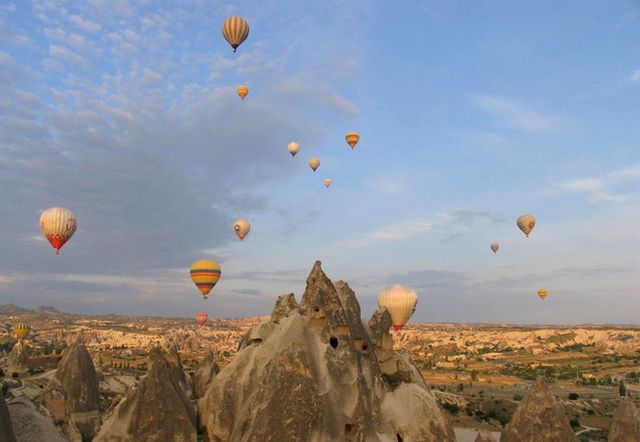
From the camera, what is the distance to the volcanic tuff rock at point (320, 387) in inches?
545

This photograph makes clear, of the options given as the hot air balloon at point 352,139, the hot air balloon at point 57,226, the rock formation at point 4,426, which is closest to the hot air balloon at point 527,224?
the hot air balloon at point 352,139

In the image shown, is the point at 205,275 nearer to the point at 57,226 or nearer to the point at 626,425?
the point at 57,226

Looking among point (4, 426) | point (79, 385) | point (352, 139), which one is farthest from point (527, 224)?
point (4, 426)

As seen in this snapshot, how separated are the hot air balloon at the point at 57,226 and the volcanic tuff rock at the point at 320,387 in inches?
882

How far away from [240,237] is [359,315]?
29520 mm

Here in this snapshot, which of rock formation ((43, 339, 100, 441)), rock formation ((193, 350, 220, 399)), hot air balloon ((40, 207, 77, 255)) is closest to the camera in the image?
rock formation ((43, 339, 100, 441))

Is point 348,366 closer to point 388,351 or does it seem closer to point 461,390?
point 388,351

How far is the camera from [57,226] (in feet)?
117

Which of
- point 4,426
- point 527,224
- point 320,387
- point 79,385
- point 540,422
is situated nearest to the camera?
point 4,426

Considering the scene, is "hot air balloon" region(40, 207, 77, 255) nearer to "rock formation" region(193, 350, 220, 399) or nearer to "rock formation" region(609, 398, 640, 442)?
"rock formation" region(193, 350, 220, 399)

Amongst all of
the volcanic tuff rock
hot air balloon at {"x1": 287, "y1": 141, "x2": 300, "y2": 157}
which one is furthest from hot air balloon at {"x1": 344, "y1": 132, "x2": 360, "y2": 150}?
the volcanic tuff rock

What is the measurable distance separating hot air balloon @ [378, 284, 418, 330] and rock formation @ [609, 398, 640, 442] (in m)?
15.6

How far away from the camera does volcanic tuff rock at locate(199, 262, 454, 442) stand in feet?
45.4

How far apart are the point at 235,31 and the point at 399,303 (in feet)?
67.1
